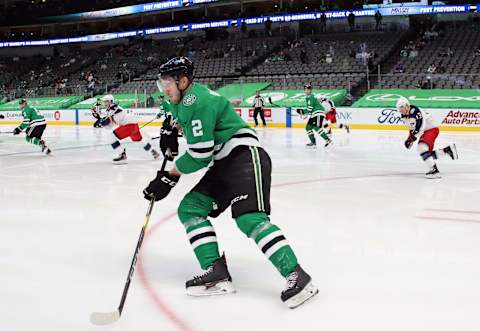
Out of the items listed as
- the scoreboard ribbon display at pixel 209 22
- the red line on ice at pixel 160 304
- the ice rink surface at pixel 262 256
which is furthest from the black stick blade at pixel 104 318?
the scoreboard ribbon display at pixel 209 22

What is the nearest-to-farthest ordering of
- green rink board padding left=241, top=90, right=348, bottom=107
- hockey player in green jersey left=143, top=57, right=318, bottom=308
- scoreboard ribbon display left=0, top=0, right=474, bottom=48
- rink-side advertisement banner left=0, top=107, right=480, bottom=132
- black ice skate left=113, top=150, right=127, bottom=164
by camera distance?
1. hockey player in green jersey left=143, top=57, right=318, bottom=308
2. black ice skate left=113, top=150, right=127, bottom=164
3. rink-side advertisement banner left=0, top=107, right=480, bottom=132
4. green rink board padding left=241, top=90, right=348, bottom=107
5. scoreboard ribbon display left=0, top=0, right=474, bottom=48

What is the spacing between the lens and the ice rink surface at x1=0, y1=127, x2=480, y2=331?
272 centimetres

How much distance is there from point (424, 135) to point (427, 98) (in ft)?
33.1

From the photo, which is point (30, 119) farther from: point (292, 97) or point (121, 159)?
point (292, 97)

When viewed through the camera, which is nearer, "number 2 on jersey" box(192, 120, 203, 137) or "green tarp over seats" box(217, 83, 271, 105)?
"number 2 on jersey" box(192, 120, 203, 137)

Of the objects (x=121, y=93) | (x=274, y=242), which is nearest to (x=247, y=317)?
(x=274, y=242)

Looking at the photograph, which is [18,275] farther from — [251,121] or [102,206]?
[251,121]

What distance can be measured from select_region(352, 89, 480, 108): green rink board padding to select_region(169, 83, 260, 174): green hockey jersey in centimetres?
1463

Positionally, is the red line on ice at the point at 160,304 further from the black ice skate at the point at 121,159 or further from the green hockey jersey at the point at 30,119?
the green hockey jersey at the point at 30,119

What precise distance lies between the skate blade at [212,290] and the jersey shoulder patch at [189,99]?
1.06m

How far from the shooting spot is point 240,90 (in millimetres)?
21938

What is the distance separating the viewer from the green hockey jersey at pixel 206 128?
110 inches

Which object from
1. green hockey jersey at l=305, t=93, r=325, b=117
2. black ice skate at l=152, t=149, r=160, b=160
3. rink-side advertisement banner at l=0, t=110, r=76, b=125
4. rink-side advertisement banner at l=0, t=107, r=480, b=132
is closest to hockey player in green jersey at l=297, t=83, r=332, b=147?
green hockey jersey at l=305, t=93, r=325, b=117

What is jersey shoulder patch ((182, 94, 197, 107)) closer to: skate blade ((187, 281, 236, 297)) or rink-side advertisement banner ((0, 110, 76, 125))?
skate blade ((187, 281, 236, 297))
